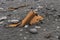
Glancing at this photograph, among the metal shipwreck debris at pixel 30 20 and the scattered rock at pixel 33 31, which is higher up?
the metal shipwreck debris at pixel 30 20

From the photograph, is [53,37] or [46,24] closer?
[53,37]

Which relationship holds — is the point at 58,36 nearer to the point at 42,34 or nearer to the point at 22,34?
the point at 42,34

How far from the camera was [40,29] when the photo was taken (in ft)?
12.0

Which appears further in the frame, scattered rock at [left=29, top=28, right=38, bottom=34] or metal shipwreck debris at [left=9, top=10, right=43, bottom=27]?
metal shipwreck debris at [left=9, top=10, right=43, bottom=27]

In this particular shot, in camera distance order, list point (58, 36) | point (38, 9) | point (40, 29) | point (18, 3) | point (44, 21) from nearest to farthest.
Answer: point (58, 36) → point (40, 29) → point (44, 21) → point (38, 9) → point (18, 3)

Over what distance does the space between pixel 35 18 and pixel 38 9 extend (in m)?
0.62

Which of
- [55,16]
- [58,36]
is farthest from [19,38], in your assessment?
[55,16]

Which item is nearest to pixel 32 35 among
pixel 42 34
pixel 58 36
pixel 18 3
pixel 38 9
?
pixel 42 34

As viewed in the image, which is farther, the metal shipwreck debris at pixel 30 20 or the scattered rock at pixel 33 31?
the metal shipwreck debris at pixel 30 20

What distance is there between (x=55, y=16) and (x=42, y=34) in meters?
0.72

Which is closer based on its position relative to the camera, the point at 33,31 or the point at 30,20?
the point at 33,31

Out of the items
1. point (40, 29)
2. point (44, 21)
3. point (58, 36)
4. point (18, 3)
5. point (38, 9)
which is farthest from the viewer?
point (18, 3)

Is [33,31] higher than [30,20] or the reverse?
the reverse

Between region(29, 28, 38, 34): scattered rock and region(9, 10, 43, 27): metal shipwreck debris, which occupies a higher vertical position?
region(9, 10, 43, 27): metal shipwreck debris
